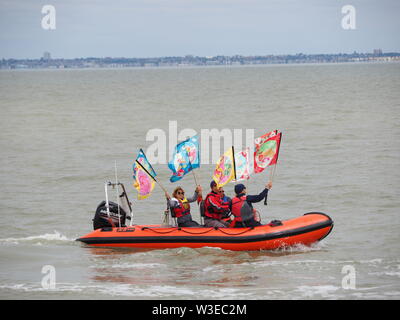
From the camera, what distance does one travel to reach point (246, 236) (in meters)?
14.1

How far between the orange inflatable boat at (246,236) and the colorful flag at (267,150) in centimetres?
123

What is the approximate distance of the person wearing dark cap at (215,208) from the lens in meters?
14.4

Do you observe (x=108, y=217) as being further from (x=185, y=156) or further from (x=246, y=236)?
(x=246, y=236)

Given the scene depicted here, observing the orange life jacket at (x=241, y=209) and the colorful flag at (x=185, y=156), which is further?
the colorful flag at (x=185, y=156)
